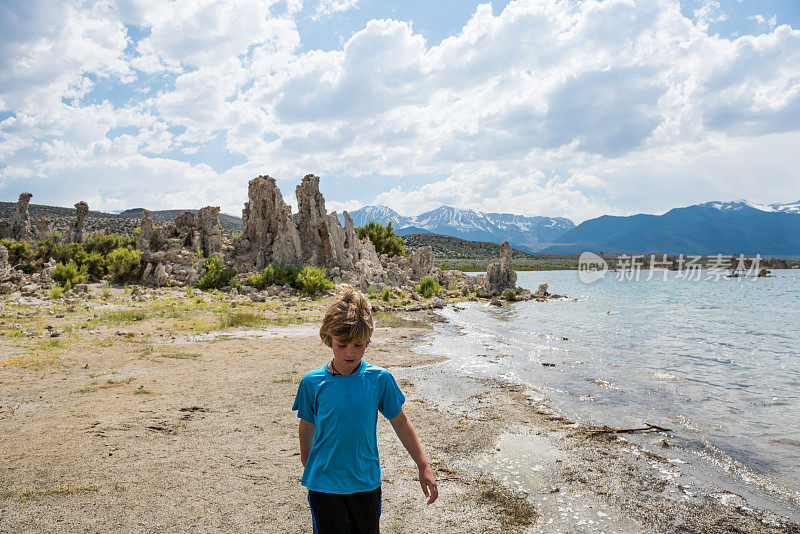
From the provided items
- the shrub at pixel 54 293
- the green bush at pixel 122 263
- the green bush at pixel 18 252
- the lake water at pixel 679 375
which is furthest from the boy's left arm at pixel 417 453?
the green bush at pixel 18 252

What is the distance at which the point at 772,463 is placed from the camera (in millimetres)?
6766

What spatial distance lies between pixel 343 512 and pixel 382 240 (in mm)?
47055

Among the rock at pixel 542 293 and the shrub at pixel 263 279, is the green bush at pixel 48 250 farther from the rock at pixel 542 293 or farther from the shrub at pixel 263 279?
the rock at pixel 542 293

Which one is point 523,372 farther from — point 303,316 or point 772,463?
point 303,316

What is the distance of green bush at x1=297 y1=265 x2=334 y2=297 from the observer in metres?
31.4

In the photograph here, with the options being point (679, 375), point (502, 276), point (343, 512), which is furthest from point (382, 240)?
point (343, 512)

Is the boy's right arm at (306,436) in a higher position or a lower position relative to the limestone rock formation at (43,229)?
lower

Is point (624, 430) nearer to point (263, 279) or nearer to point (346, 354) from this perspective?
point (346, 354)

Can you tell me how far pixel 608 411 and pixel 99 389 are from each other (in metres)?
10.1

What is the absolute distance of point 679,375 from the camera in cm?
1271

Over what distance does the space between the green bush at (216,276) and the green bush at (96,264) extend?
253 inches

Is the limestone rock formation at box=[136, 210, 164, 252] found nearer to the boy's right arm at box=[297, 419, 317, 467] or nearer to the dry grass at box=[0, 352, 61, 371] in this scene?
the dry grass at box=[0, 352, 61, 371]

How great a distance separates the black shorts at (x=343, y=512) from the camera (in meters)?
2.79

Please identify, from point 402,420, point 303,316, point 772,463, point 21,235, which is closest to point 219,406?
point 402,420
